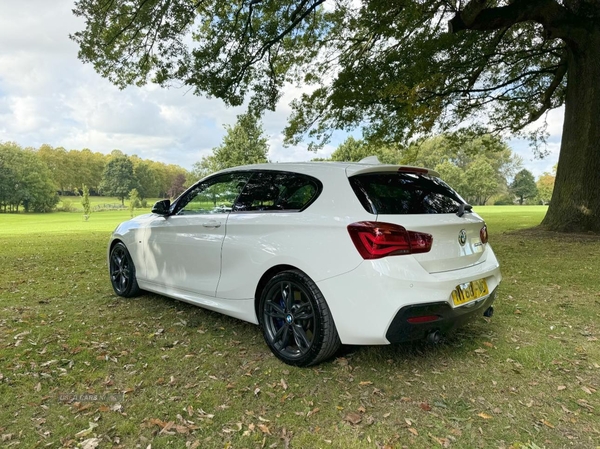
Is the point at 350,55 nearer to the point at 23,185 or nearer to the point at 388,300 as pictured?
the point at 388,300

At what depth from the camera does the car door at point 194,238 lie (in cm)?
354

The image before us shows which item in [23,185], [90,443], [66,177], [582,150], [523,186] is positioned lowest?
[90,443]

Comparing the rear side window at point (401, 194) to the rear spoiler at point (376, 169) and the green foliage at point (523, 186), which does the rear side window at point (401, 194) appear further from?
the green foliage at point (523, 186)

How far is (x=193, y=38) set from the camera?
11.0 metres

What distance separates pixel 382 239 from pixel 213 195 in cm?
195

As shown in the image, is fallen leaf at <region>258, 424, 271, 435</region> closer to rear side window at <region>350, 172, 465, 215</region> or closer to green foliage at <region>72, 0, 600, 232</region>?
rear side window at <region>350, 172, 465, 215</region>

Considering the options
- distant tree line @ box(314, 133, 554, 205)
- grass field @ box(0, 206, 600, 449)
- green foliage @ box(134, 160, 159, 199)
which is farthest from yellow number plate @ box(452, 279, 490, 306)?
green foliage @ box(134, 160, 159, 199)

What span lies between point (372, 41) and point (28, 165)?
66.5 meters

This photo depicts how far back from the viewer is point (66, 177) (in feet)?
268

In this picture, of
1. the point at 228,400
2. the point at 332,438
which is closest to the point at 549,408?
the point at 332,438

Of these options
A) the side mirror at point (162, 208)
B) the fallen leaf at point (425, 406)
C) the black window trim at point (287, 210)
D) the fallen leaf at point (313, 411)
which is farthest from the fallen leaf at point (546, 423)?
the side mirror at point (162, 208)

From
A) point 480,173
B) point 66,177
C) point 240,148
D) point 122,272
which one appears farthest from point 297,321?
point 66,177

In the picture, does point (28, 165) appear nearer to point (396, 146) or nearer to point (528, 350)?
point (396, 146)

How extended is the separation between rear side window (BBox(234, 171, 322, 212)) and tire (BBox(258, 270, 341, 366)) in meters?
0.57
